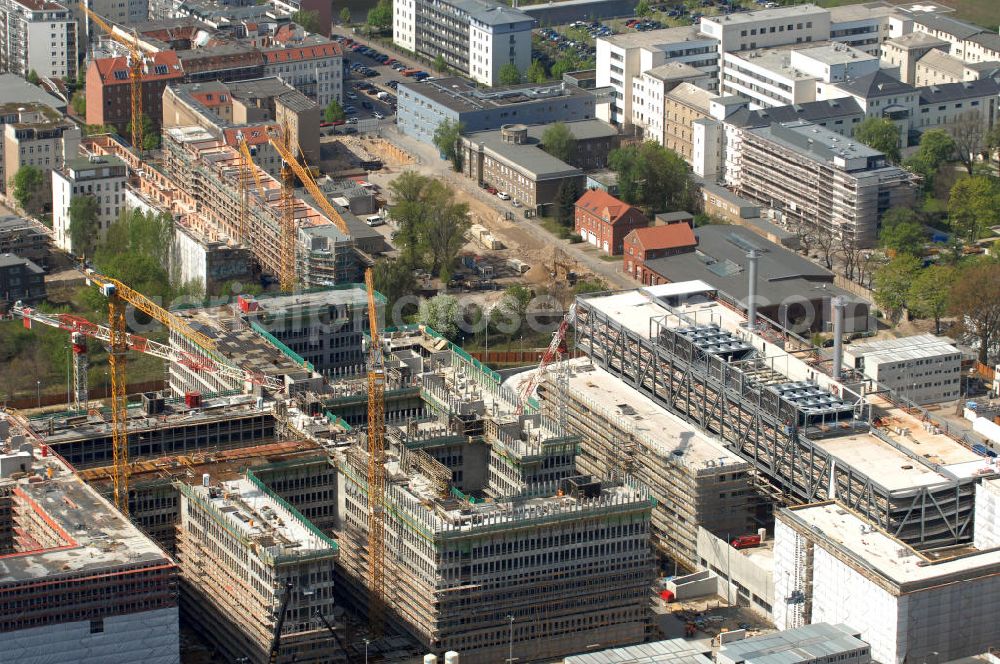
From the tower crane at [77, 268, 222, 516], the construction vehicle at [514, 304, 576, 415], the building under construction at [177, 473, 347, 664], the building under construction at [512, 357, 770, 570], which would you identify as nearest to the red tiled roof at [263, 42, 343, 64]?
the construction vehicle at [514, 304, 576, 415]

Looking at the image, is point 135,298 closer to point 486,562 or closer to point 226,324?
point 226,324

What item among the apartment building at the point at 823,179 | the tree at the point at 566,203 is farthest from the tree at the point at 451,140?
the apartment building at the point at 823,179

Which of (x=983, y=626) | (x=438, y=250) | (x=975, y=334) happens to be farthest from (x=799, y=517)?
(x=438, y=250)

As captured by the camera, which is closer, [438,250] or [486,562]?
[486,562]

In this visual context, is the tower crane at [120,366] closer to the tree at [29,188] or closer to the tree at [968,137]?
the tree at [29,188]

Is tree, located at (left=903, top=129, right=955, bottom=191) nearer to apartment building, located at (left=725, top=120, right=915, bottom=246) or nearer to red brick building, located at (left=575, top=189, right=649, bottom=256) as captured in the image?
apartment building, located at (left=725, top=120, right=915, bottom=246)

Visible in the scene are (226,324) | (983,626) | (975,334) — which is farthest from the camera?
(975,334)

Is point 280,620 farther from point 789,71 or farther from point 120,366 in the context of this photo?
point 789,71
